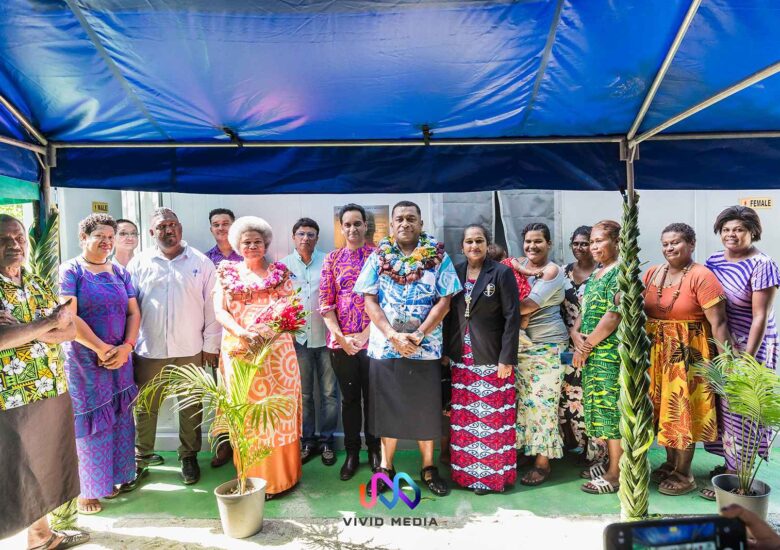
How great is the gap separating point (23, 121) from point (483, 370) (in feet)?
11.5

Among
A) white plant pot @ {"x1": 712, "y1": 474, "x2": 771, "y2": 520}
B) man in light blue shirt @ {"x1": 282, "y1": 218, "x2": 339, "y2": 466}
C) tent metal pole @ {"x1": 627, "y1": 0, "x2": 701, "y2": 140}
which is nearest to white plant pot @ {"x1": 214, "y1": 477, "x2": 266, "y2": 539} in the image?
man in light blue shirt @ {"x1": 282, "y1": 218, "x2": 339, "y2": 466}

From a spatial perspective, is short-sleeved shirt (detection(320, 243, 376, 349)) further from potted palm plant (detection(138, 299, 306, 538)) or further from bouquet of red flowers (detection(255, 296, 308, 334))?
potted palm plant (detection(138, 299, 306, 538))

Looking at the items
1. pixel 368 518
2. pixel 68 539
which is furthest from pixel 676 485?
pixel 68 539

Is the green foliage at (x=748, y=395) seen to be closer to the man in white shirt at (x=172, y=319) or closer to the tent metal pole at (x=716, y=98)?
the tent metal pole at (x=716, y=98)

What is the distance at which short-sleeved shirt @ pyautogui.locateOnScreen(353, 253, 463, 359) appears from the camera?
3.62m

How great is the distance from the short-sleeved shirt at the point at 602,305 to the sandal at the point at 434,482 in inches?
62.0

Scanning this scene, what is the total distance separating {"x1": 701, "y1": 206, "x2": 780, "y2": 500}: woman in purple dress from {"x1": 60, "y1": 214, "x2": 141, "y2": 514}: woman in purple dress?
14.6 ft

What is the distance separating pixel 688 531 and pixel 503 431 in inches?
101

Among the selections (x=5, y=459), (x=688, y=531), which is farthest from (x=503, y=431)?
(x=5, y=459)

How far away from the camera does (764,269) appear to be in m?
3.52

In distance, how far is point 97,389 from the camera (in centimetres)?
353

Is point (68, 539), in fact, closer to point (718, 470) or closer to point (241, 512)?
point (241, 512)

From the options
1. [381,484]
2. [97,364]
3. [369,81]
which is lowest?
[381,484]

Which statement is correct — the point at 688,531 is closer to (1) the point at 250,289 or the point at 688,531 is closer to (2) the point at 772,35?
(2) the point at 772,35
